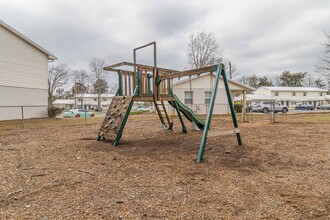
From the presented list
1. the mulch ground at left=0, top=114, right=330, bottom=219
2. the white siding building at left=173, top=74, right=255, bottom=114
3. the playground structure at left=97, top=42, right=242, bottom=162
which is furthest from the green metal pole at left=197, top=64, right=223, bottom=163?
the white siding building at left=173, top=74, right=255, bottom=114

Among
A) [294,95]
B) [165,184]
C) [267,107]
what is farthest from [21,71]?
[294,95]

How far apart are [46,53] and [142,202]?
19028 millimetres

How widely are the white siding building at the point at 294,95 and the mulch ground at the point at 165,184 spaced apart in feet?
161

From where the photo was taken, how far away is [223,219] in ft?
7.26

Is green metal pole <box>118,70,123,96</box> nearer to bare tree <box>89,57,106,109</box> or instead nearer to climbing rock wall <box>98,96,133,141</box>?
climbing rock wall <box>98,96,133,141</box>

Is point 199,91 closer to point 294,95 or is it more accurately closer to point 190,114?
point 190,114

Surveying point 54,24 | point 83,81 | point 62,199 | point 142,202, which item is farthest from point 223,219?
point 83,81

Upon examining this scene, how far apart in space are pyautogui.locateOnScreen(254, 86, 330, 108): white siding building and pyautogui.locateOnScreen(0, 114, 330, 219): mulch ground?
49.2 metres

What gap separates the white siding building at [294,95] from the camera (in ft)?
162

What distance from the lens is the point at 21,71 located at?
16.0 meters

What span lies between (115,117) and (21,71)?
13.8 metres

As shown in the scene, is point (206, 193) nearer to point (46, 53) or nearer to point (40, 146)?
point (40, 146)

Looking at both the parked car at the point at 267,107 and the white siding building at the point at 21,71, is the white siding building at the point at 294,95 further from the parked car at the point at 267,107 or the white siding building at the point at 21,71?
the white siding building at the point at 21,71

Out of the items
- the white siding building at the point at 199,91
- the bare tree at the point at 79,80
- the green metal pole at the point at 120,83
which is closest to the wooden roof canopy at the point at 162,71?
the green metal pole at the point at 120,83
